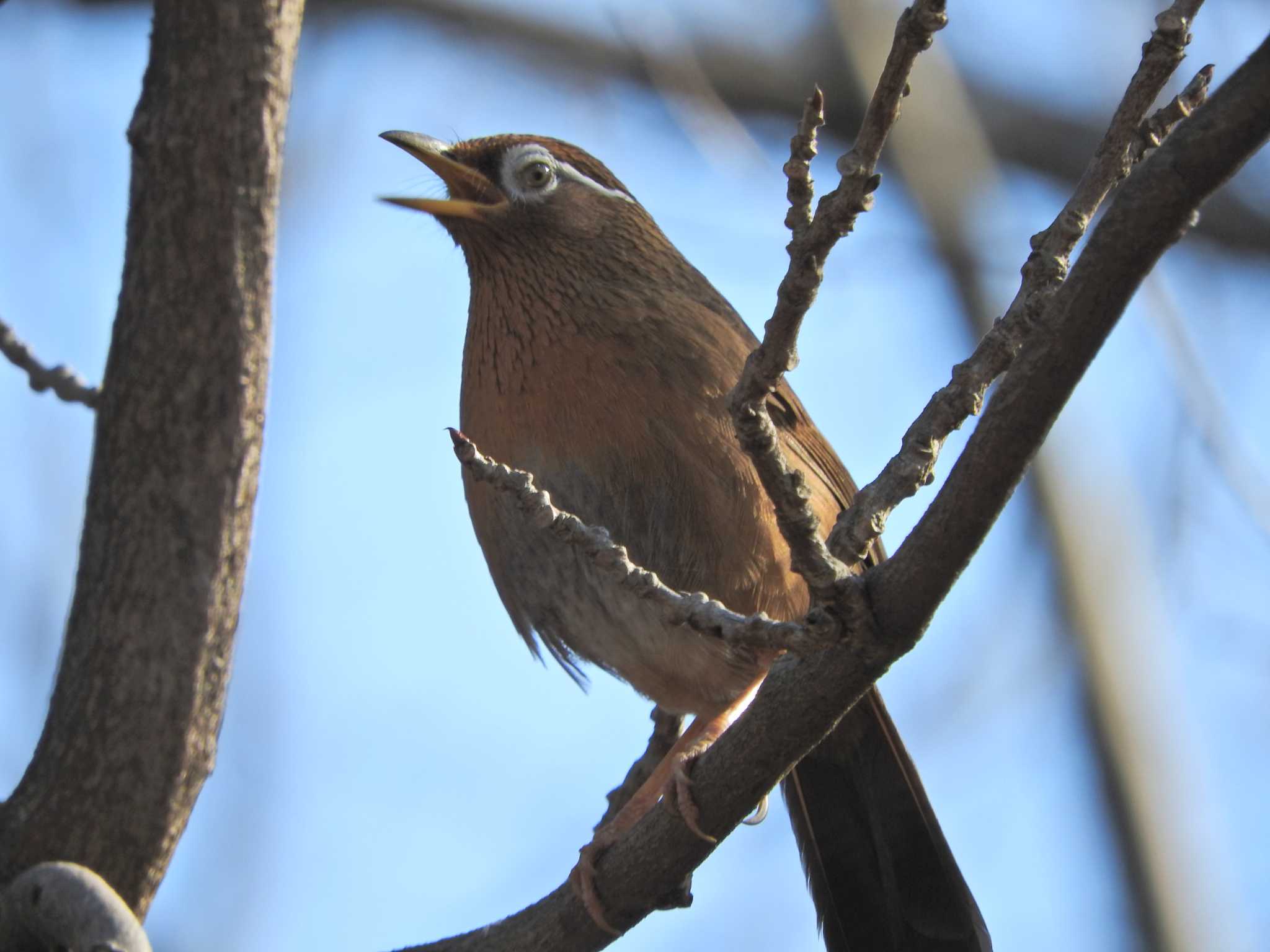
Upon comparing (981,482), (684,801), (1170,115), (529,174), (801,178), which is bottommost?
(684,801)

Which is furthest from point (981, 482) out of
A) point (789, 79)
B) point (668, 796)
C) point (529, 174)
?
point (789, 79)

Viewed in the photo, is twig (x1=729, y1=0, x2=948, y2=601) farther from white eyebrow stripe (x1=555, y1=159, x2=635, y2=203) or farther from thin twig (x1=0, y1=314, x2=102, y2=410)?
white eyebrow stripe (x1=555, y1=159, x2=635, y2=203)

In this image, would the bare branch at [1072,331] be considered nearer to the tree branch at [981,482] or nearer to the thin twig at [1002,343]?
the tree branch at [981,482]

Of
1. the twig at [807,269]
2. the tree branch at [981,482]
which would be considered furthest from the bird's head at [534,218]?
the twig at [807,269]

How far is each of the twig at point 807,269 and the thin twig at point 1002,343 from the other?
0.10 meters

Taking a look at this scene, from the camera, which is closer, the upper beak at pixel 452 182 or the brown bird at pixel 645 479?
the brown bird at pixel 645 479

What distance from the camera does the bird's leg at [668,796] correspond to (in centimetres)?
309

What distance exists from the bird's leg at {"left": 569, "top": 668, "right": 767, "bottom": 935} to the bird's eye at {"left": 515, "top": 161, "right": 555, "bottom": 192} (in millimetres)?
1704

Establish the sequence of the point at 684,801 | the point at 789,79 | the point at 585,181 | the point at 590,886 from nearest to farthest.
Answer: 1. the point at 684,801
2. the point at 590,886
3. the point at 585,181
4. the point at 789,79

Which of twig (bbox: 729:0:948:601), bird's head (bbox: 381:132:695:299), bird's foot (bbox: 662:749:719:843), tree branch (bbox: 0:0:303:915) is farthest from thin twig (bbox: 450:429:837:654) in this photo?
bird's head (bbox: 381:132:695:299)

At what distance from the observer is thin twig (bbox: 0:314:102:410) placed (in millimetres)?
3523

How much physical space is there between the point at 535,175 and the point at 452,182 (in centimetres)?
26

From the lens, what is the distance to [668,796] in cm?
317

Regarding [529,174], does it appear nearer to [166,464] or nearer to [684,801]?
[166,464]
